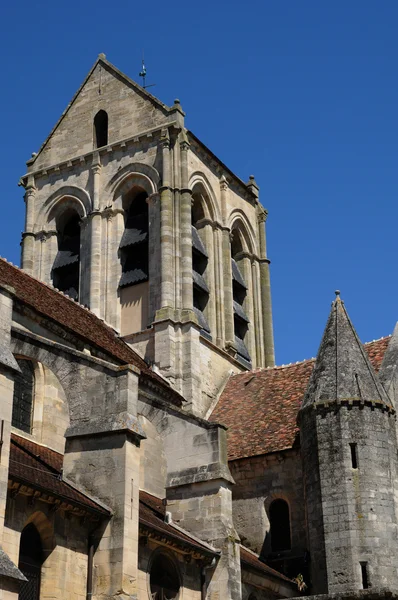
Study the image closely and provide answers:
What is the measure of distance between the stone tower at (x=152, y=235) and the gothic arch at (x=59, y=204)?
0.04m

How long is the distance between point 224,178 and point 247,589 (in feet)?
48.6

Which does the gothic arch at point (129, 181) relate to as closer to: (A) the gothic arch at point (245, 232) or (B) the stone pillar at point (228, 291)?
(B) the stone pillar at point (228, 291)

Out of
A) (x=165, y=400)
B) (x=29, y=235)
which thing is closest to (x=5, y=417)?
(x=165, y=400)

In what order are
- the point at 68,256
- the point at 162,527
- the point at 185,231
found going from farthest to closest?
the point at 68,256
the point at 185,231
the point at 162,527

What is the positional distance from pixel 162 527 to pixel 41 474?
2.79 meters

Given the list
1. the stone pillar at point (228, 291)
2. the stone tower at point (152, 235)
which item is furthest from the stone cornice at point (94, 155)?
the stone pillar at point (228, 291)

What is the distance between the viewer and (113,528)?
14.6 m

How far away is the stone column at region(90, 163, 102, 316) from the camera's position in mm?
27734

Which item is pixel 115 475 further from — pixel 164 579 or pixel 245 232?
pixel 245 232

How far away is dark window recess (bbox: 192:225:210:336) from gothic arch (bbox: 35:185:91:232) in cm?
341

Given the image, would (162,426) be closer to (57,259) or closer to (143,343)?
(143,343)

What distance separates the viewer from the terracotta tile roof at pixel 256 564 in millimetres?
18745

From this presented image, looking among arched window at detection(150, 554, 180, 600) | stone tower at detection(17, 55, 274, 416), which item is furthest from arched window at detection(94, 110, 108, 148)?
arched window at detection(150, 554, 180, 600)

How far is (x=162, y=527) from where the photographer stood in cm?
1672
